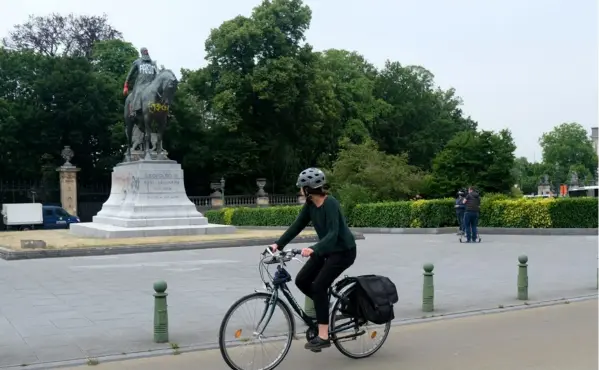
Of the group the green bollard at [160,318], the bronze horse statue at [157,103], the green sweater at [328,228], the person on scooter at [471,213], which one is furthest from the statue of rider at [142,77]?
the green sweater at [328,228]

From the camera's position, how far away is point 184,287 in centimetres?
1186

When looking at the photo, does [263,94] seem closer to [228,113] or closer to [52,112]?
[228,113]

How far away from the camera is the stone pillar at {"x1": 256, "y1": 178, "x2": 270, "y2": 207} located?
4631cm

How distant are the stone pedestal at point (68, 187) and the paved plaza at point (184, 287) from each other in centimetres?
2515

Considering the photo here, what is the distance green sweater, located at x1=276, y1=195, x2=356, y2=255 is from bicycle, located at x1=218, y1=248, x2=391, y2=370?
23 cm

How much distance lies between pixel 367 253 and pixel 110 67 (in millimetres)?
39353

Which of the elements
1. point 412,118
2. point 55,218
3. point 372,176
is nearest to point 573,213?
point 372,176

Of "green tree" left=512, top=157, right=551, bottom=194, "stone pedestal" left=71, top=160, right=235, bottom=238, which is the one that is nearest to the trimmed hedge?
"stone pedestal" left=71, top=160, right=235, bottom=238

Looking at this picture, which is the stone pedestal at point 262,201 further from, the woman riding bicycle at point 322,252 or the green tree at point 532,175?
the green tree at point 532,175

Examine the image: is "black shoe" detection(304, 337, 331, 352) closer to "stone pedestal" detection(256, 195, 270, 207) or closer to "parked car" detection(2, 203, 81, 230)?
"parked car" detection(2, 203, 81, 230)

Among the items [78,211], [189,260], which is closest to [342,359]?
[189,260]

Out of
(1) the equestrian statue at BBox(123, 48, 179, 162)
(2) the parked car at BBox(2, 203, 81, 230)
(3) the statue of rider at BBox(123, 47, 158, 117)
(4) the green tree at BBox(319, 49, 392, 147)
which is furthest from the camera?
(4) the green tree at BBox(319, 49, 392, 147)

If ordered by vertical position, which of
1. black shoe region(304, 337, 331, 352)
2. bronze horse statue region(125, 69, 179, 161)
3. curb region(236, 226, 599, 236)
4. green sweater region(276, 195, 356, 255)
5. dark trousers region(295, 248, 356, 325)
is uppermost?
bronze horse statue region(125, 69, 179, 161)

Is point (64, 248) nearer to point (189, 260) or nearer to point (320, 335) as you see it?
point (189, 260)
